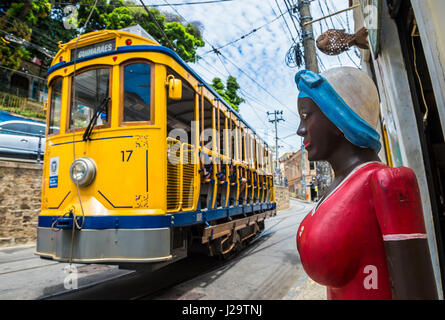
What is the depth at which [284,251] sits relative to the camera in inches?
306

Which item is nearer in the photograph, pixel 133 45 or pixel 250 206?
pixel 133 45

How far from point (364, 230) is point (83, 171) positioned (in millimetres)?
3580

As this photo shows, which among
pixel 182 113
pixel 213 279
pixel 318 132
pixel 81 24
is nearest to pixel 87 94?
pixel 182 113

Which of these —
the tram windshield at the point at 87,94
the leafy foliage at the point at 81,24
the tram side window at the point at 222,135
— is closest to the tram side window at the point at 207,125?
the tram side window at the point at 222,135

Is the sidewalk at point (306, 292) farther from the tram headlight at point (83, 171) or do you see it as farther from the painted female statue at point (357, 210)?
the tram headlight at point (83, 171)

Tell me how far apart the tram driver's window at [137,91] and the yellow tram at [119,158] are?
1 centimetres

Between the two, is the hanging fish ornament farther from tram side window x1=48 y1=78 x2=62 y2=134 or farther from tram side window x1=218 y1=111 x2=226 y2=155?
tram side window x1=48 y1=78 x2=62 y2=134

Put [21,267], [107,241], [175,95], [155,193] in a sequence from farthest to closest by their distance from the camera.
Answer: [21,267], [175,95], [155,193], [107,241]

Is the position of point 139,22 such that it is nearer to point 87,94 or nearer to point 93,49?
point 93,49

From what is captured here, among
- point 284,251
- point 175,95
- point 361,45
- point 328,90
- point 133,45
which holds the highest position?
point 133,45

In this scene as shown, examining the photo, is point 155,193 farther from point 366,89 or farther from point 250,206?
point 250,206

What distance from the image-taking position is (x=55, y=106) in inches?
180
